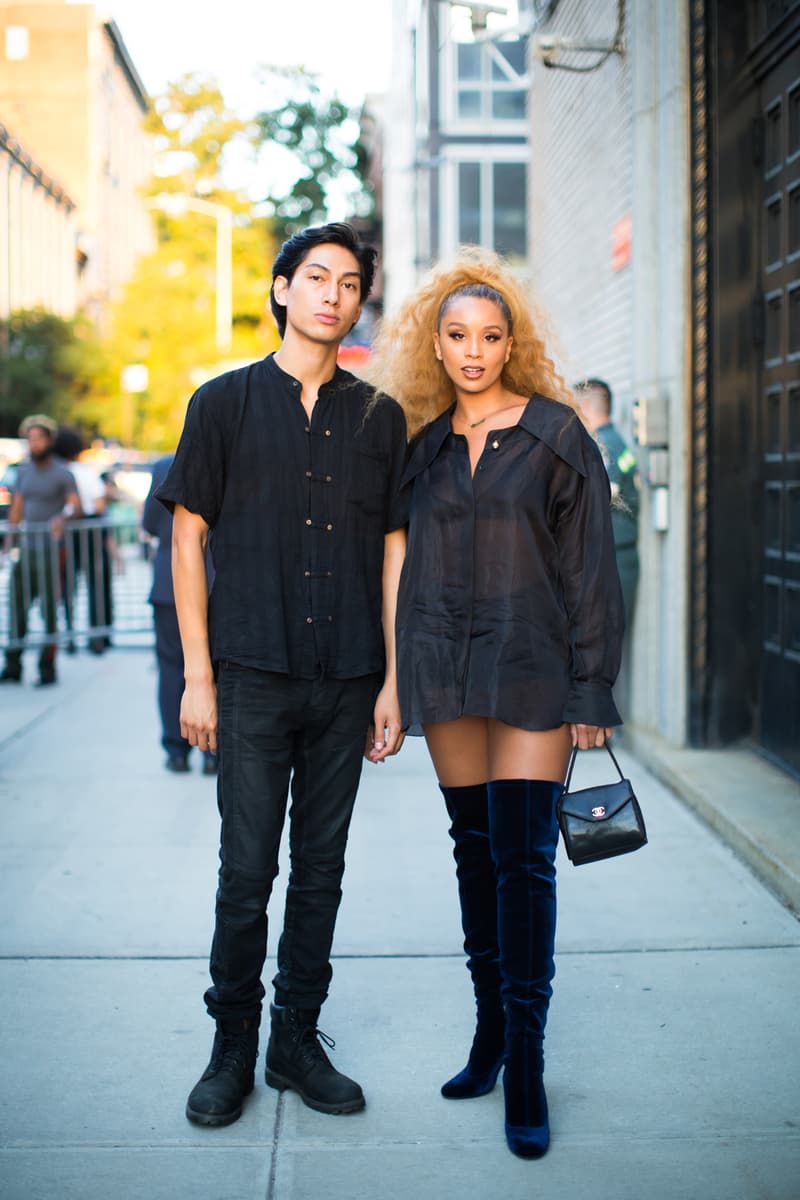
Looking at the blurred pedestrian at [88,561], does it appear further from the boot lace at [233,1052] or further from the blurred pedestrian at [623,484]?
the boot lace at [233,1052]

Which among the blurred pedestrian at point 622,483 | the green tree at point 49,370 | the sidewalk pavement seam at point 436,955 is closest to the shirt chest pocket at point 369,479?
the sidewalk pavement seam at point 436,955

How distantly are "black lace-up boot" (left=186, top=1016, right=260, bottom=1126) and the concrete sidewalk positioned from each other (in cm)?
4

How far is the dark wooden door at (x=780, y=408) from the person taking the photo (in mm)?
5887

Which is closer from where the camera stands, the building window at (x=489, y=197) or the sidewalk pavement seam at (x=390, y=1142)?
the sidewalk pavement seam at (x=390, y=1142)

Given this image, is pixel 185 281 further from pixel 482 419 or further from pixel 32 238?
pixel 482 419

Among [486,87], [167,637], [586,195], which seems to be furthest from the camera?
[486,87]

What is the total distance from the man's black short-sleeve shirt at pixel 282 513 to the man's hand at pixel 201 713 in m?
0.08

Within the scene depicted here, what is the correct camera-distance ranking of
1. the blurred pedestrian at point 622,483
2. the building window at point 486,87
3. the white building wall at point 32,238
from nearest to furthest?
the blurred pedestrian at point 622,483 < the building window at point 486,87 < the white building wall at point 32,238

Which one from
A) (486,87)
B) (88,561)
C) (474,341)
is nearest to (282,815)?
(474,341)

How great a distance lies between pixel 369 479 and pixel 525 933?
1.11 m

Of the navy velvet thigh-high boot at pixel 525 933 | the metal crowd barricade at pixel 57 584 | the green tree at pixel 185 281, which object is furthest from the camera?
the green tree at pixel 185 281

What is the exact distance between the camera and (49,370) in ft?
151

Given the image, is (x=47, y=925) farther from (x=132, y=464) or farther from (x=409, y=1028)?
(x=132, y=464)

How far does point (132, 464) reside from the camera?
30891mm
